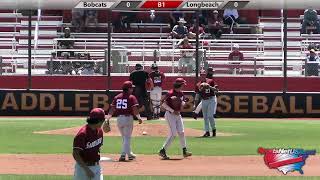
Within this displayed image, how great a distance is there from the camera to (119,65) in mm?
34625

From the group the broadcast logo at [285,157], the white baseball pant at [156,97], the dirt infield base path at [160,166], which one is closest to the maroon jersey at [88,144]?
the broadcast logo at [285,157]

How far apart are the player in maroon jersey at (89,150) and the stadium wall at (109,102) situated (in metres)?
19.9

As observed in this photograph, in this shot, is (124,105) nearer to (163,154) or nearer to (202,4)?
(163,154)

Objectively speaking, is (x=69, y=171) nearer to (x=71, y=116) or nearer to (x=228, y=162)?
(x=228, y=162)

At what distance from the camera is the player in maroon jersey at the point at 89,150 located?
11.9 metres

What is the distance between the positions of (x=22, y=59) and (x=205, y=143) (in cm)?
1569

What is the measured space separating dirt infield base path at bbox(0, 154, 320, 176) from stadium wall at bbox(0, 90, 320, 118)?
12156mm

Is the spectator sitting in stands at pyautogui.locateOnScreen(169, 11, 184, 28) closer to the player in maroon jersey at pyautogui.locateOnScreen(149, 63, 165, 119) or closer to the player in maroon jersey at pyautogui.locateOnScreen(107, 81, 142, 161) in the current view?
the player in maroon jersey at pyautogui.locateOnScreen(149, 63, 165, 119)

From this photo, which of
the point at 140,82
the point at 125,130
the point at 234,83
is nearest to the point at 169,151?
the point at 125,130

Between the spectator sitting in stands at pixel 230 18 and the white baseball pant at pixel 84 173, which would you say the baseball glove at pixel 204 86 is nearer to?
the white baseball pant at pixel 84 173

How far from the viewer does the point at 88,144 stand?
11969 millimetres

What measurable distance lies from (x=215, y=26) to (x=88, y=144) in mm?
30426

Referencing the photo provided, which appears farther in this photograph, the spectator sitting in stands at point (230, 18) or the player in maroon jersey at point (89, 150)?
the spectator sitting in stands at point (230, 18)

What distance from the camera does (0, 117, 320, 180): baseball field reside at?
55.5 feet
